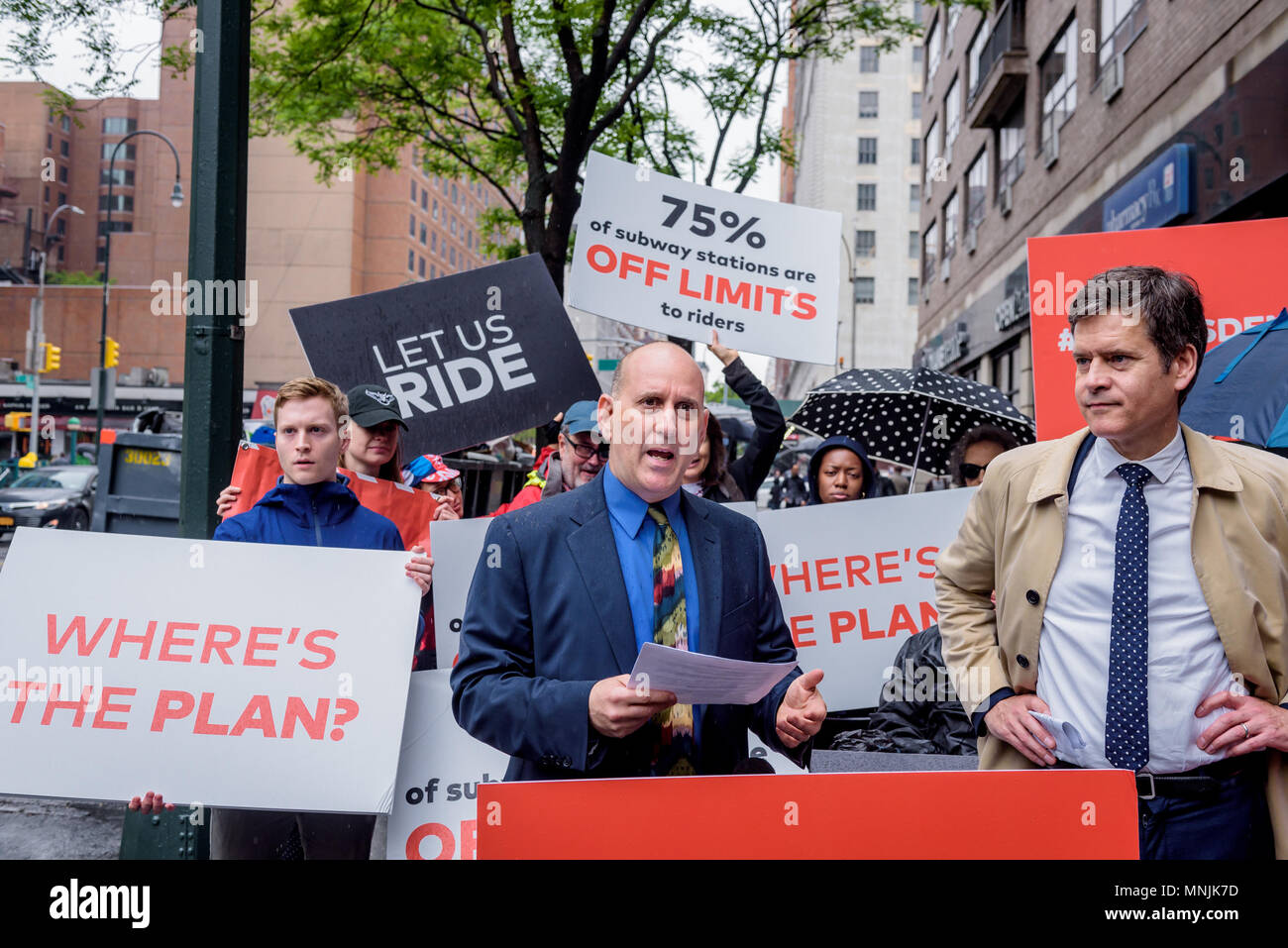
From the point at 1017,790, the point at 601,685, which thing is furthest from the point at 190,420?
the point at 1017,790

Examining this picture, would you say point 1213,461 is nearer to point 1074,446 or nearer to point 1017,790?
point 1074,446

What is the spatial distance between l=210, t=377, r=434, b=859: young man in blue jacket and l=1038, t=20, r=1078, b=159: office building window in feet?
59.8

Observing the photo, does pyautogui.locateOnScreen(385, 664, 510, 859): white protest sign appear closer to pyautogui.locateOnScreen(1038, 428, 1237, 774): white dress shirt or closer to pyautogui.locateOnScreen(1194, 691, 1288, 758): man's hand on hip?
pyautogui.locateOnScreen(1038, 428, 1237, 774): white dress shirt

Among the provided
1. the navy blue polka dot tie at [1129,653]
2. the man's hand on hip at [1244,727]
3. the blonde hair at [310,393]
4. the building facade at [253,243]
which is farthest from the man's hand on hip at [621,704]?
the building facade at [253,243]

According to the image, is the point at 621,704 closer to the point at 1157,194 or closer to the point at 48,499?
the point at 1157,194

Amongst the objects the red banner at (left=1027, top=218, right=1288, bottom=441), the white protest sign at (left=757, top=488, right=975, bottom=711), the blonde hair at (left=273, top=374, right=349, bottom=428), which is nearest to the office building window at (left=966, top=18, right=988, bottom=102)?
the red banner at (left=1027, top=218, right=1288, bottom=441)

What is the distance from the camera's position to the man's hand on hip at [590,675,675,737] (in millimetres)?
2031

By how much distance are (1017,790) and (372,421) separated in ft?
10.1

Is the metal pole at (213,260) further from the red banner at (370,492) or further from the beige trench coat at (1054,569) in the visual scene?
the beige trench coat at (1054,569)

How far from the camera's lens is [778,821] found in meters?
2.06

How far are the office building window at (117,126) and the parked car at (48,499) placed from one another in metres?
79.7

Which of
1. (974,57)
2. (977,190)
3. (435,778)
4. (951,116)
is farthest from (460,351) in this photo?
(951,116)

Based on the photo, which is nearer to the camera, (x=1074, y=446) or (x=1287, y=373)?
(x=1074, y=446)
